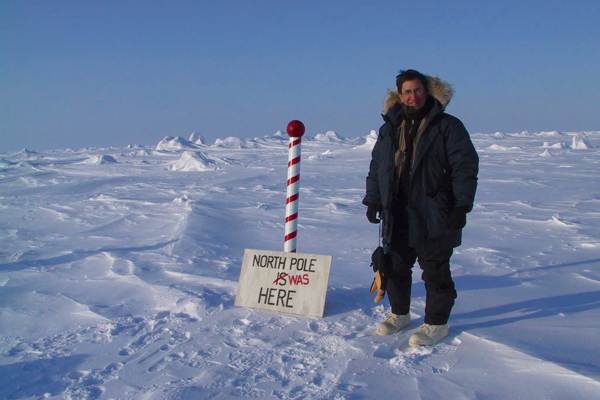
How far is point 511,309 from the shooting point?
10.1 ft

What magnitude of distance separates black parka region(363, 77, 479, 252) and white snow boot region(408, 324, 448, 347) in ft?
1.50

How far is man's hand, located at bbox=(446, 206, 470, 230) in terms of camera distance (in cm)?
233

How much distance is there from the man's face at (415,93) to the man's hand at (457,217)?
608 millimetres

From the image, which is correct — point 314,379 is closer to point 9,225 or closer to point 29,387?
point 29,387

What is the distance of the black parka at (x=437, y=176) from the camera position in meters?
2.34

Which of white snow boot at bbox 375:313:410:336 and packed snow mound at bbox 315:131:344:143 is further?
packed snow mound at bbox 315:131:344:143

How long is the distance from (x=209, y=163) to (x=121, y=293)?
17003 millimetres

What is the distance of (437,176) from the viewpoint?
243cm

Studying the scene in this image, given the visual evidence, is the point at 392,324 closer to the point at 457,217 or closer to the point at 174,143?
the point at 457,217

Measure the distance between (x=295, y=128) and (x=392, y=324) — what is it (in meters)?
1.51

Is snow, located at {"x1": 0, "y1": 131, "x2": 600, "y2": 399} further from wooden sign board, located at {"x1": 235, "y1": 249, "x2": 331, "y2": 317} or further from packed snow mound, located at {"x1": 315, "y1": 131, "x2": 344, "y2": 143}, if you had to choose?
packed snow mound, located at {"x1": 315, "y1": 131, "x2": 344, "y2": 143}

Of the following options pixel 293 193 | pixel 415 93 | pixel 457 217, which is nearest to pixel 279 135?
pixel 293 193

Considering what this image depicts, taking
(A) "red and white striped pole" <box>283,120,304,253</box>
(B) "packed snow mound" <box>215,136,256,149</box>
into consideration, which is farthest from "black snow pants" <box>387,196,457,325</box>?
(B) "packed snow mound" <box>215,136,256,149</box>

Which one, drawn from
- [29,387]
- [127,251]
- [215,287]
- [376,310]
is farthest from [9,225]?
[376,310]
